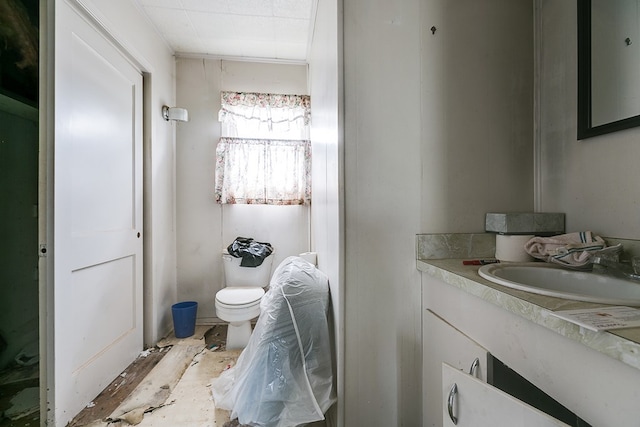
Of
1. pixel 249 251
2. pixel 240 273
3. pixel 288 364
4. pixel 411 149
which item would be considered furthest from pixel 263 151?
pixel 288 364

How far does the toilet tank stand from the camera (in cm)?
224

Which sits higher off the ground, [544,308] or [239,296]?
[544,308]

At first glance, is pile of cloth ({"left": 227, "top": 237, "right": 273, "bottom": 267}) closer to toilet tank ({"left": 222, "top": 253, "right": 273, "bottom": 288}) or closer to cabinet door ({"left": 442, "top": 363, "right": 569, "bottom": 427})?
toilet tank ({"left": 222, "top": 253, "right": 273, "bottom": 288})

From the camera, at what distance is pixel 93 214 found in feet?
4.87

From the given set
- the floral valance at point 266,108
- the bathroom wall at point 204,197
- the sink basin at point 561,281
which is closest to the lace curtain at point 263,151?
the floral valance at point 266,108

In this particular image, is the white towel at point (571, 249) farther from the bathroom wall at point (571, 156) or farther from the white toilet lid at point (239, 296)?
the white toilet lid at point (239, 296)

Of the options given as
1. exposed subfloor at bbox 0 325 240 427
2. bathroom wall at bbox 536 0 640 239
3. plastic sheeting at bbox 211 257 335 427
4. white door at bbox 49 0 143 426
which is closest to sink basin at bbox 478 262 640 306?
bathroom wall at bbox 536 0 640 239

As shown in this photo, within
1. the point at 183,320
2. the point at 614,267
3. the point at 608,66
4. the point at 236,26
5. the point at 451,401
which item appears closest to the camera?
the point at 451,401

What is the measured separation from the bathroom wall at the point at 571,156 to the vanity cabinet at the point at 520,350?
0.60 meters

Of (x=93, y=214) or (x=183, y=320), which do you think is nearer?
(x=93, y=214)

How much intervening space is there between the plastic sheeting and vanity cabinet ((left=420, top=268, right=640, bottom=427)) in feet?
1.50

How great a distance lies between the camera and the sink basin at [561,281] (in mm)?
710

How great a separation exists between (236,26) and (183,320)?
2.45 meters

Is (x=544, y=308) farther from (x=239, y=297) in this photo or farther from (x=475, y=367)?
(x=239, y=297)
